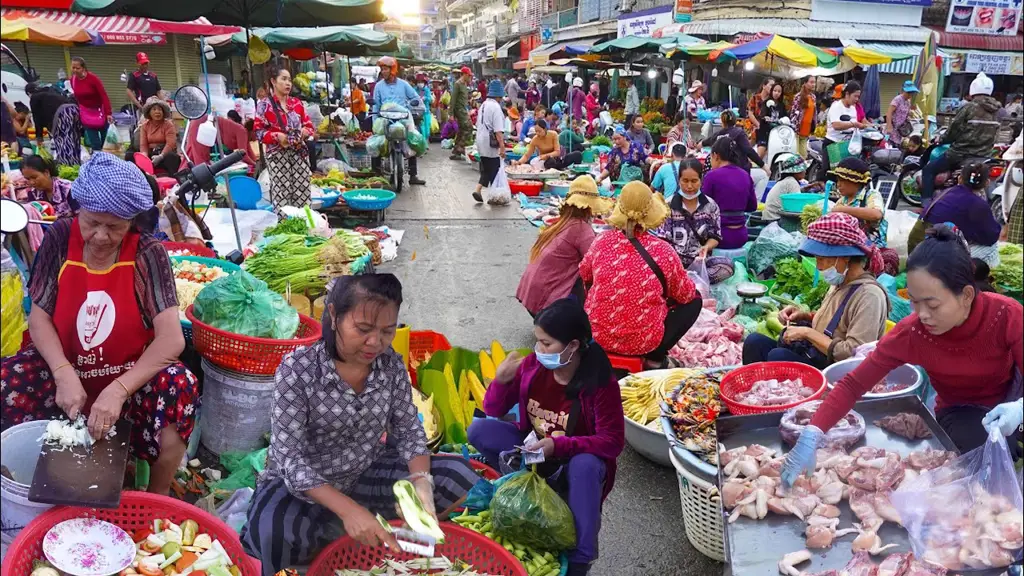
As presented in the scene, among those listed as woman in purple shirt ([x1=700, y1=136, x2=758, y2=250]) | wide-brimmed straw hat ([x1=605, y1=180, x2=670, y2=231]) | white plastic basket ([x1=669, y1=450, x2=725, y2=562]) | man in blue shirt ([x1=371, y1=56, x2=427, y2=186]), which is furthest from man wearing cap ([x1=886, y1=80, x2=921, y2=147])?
white plastic basket ([x1=669, y1=450, x2=725, y2=562])

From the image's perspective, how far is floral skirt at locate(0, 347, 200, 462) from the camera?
2588 mm

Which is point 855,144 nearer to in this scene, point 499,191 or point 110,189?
point 499,191

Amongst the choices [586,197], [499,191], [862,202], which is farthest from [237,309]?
[499,191]

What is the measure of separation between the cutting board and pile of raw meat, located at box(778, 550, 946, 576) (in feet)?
6.73

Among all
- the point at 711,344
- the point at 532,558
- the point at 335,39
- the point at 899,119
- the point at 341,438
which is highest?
the point at 335,39

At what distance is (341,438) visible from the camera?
2.46m

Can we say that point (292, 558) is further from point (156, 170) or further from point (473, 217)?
point (473, 217)

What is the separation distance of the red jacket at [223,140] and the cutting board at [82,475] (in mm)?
4569

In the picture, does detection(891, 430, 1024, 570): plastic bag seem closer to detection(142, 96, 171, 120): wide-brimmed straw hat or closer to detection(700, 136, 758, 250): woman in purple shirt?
detection(700, 136, 758, 250): woman in purple shirt

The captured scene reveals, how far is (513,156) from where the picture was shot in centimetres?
1473

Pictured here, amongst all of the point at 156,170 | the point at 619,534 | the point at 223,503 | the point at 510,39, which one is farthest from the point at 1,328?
the point at 510,39

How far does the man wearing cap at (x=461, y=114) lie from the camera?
15.2m

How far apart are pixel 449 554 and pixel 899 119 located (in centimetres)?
1067

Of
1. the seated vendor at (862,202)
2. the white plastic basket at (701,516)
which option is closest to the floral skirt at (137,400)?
the white plastic basket at (701,516)
